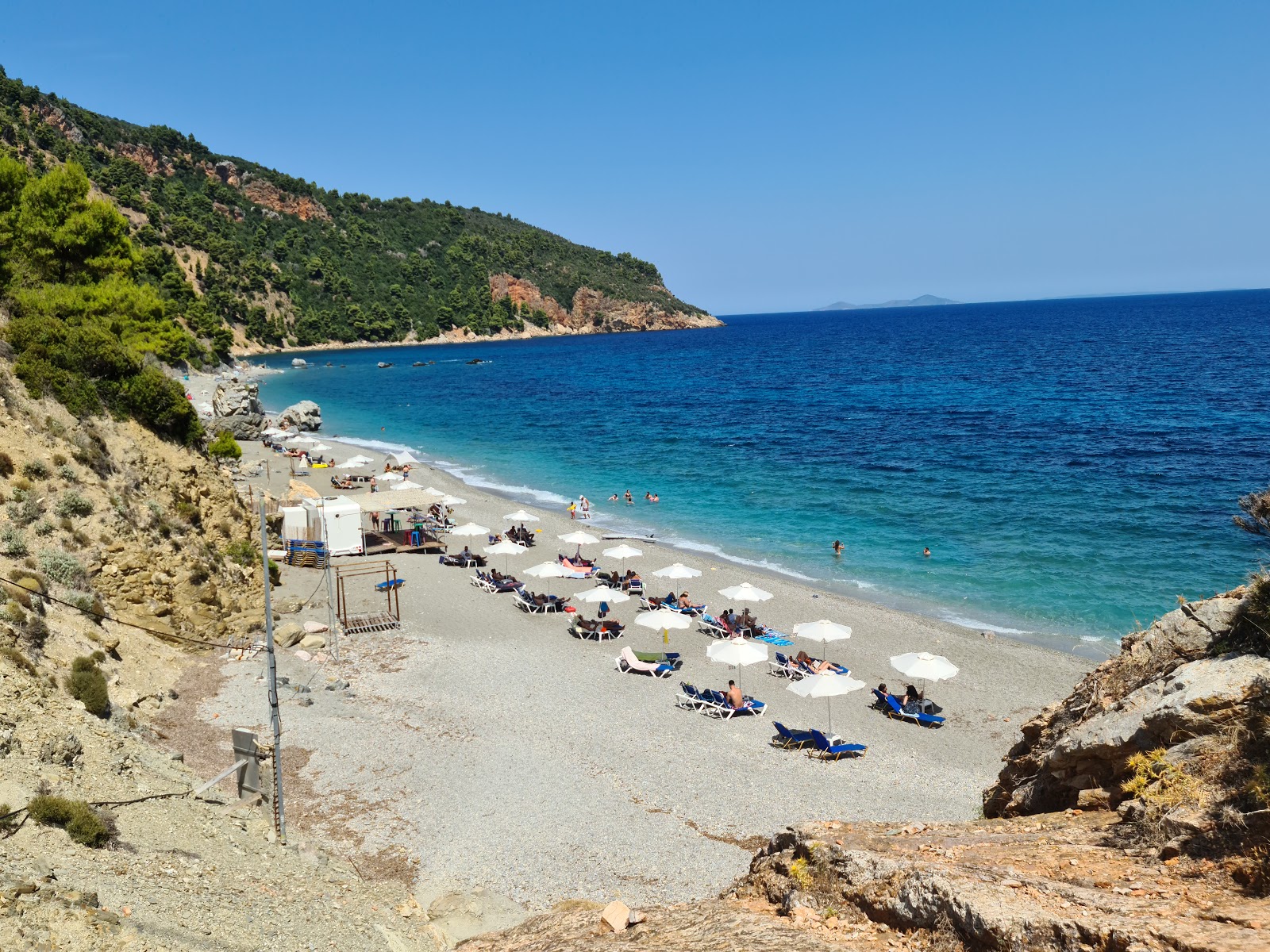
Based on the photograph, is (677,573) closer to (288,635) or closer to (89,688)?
(288,635)

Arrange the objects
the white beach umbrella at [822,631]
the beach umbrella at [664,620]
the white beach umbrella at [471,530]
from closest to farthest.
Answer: the white beach umbrella at [822,631], the beach umbrella at [664,620], the white beach umbrella at [471,530]

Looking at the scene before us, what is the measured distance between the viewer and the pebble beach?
11.0 m

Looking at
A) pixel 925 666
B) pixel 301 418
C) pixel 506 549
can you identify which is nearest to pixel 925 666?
pixel 925 666

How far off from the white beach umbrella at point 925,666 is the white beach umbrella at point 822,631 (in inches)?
66.9

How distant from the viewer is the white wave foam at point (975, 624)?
789 inches

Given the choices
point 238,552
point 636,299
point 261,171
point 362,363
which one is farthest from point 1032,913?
point 636,299

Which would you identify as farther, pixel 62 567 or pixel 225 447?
pixel 225 447

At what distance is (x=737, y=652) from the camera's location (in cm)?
1666

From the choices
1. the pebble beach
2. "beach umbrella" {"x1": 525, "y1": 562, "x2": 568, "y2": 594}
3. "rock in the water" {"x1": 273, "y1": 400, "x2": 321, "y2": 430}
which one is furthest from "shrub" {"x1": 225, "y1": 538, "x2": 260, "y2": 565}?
"rock in the water" {"x1": 273, "y1": 400, "x2": 321, "y2": 430}

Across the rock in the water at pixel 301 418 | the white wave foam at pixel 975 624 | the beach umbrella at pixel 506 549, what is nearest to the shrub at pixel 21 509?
the beach umbrella at pixel 506 549

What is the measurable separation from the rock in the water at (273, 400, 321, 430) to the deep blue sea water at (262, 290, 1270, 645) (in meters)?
2.82

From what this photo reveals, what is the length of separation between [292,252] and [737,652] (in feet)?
473

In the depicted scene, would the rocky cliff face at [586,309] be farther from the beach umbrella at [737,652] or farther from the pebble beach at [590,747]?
the beach umbrella at [737,652]

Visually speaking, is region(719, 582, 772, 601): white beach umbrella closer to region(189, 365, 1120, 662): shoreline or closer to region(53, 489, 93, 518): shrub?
region(189, 365, 1120, 662): shoreline
